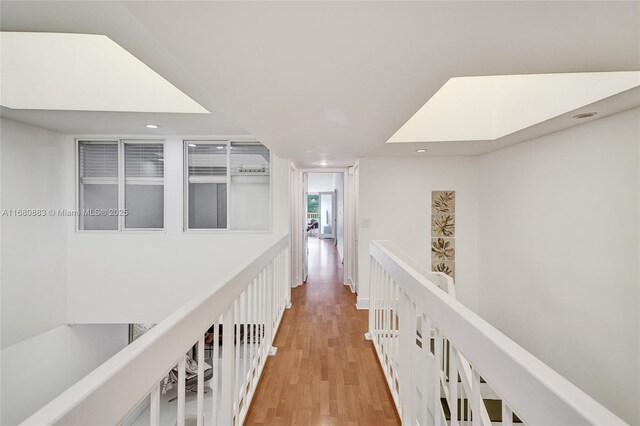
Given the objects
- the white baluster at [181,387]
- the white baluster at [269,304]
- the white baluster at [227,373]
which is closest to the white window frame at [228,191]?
the white baluster at [269,304]

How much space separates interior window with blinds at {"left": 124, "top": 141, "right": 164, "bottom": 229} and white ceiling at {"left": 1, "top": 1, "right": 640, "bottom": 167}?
278 centimetres

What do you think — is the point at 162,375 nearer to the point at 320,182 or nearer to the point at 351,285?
the point at 351,285

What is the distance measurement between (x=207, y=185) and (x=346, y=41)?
358 cm

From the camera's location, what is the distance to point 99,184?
4.14 m

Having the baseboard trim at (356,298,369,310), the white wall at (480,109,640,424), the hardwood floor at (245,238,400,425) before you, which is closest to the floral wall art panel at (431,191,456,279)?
the white wall at (480,109,640,424)

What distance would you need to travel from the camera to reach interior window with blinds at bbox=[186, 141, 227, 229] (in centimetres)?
419

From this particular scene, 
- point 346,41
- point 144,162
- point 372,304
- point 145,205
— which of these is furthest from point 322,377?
point 144,162

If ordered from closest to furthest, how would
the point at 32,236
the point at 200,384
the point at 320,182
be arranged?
the point at 200,384, the point at 32,236, the point at 320,182

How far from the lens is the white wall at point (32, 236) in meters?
3.36

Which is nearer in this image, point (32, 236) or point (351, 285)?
point (32, 236)

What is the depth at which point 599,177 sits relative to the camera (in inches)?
92.0

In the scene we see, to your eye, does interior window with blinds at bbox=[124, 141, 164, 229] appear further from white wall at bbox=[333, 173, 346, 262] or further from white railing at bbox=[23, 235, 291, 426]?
white wall at bbox=[333, 173, 346, 262]

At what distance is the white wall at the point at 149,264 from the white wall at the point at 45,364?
347 millimetres

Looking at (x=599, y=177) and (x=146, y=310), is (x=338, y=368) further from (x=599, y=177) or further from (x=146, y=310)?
(x=146, y=310)
